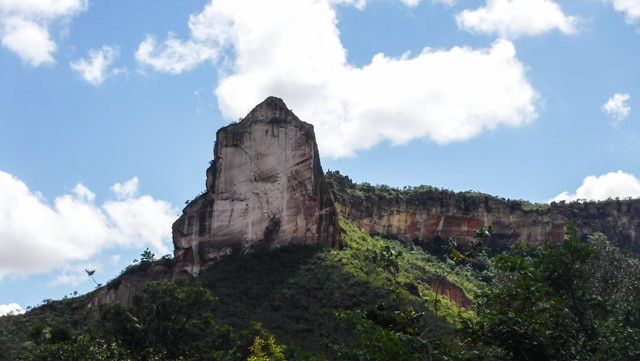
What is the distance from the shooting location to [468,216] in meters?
106

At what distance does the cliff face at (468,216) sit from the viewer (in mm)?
101750

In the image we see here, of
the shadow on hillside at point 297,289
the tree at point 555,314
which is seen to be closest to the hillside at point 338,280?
the tree at point 555,314

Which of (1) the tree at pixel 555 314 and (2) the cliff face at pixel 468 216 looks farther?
(2) the cliff face at pixel 468 216

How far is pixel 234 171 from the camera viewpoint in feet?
247

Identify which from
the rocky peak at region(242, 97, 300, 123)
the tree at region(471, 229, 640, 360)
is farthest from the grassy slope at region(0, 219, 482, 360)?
the tree at region(471, 229, 640, 360)

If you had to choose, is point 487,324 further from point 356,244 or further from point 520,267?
point 356,244

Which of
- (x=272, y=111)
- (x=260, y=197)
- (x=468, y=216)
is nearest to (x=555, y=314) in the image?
(x=260, y=197)

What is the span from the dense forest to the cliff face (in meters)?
4.25

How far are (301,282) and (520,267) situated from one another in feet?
162

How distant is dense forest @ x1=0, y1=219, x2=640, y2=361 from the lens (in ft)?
52.6

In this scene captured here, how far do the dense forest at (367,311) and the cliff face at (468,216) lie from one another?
4.25 meters

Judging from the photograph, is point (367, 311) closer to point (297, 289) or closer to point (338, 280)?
point (338, 280)

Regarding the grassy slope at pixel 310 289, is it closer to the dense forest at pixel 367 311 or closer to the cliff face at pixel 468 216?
the dense forest at pixel 367 311

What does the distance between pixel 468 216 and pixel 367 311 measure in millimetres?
90142
